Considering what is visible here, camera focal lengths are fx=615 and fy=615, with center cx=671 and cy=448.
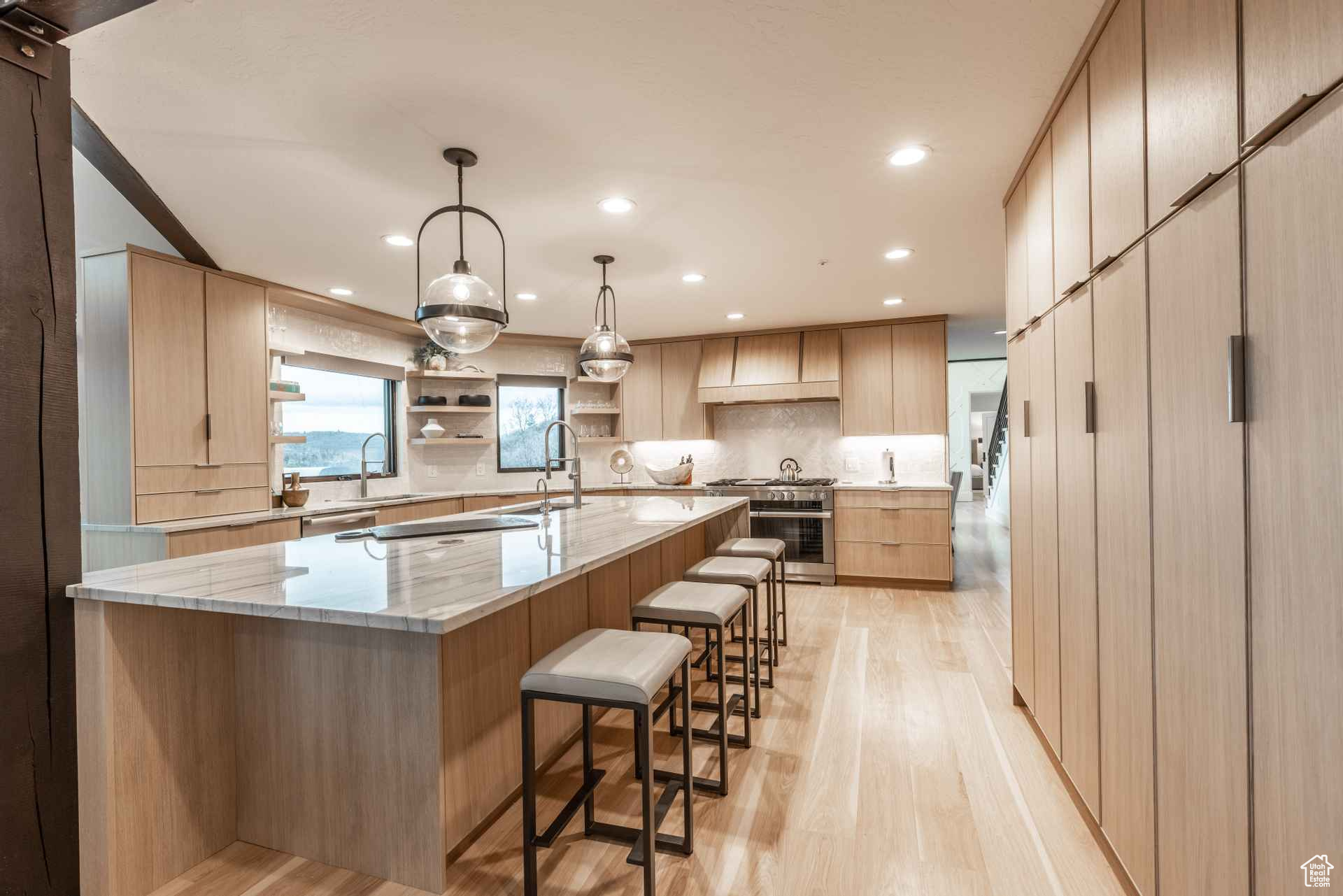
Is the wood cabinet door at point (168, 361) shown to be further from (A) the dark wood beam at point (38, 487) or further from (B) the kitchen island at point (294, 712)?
(A) the dark wood beam at point (38, 487)

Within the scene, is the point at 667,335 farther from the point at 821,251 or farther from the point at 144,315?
the point at 144,315

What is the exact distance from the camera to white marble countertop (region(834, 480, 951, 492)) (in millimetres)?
5199

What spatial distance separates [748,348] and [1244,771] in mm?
5270

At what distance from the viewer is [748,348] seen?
6109 millimetres

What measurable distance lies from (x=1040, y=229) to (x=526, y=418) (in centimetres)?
517

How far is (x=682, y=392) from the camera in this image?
21.1 feet

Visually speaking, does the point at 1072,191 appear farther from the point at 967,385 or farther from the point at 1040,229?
the point at 967,385

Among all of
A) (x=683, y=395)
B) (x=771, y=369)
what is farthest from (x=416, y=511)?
(x=771, y=369)

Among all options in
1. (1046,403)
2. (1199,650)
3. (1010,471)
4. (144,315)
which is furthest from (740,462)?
(1199,650)

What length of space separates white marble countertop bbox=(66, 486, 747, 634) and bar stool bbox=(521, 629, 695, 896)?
227 mm

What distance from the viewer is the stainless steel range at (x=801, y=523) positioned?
213 inches

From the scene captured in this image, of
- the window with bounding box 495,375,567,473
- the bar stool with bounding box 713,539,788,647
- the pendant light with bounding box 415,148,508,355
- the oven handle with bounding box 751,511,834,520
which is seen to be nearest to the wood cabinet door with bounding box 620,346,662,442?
the window with bounding box 495,375,567,473

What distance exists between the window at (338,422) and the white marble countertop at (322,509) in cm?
33

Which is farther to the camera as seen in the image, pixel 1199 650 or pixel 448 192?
pixel 448 192
